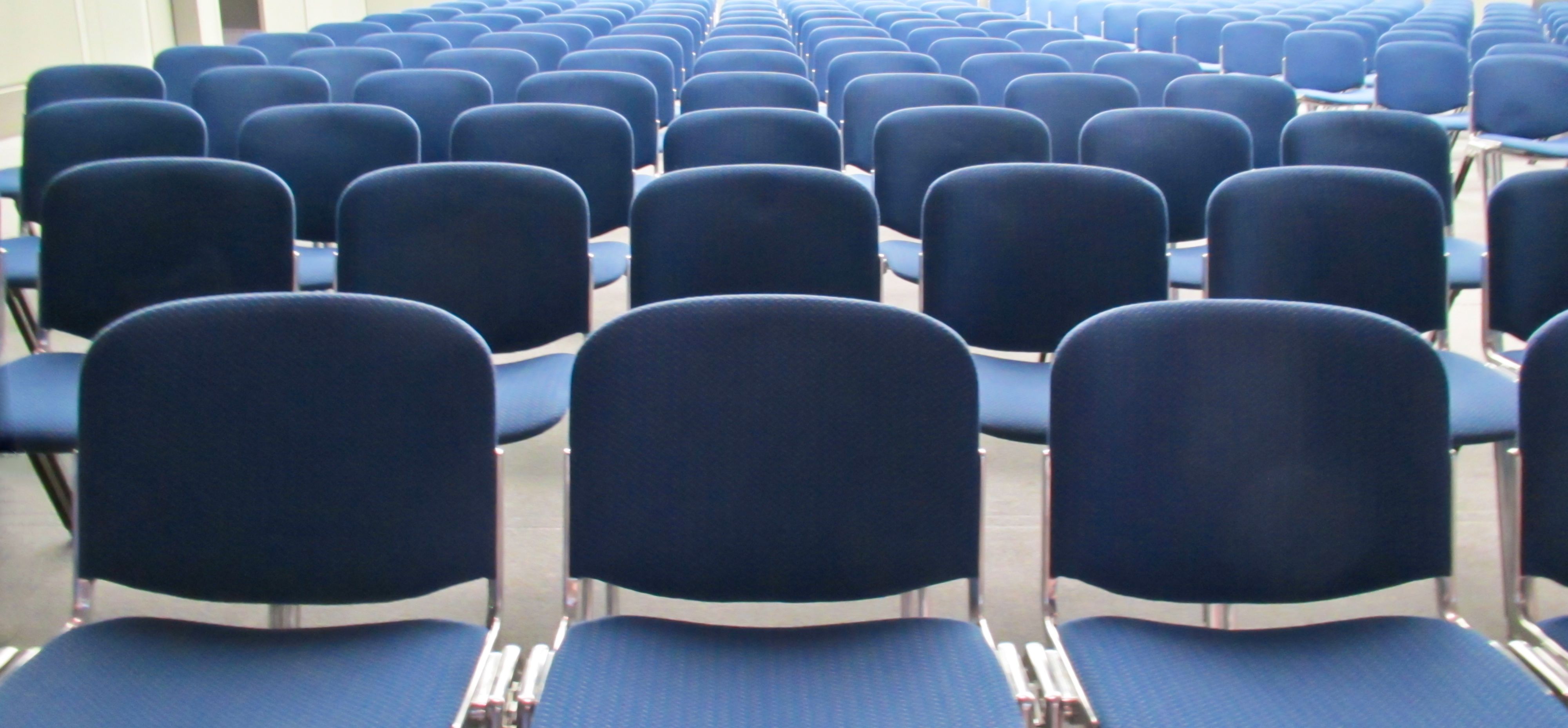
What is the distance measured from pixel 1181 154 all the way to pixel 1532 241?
1.17m

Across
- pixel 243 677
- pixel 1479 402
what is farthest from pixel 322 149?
pixel 1479 402

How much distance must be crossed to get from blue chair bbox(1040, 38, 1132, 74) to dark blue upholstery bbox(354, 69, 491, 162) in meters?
3.41

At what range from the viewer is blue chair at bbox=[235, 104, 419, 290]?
12.3 feet

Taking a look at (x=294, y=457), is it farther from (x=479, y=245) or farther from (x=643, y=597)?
(x=479, y=245)

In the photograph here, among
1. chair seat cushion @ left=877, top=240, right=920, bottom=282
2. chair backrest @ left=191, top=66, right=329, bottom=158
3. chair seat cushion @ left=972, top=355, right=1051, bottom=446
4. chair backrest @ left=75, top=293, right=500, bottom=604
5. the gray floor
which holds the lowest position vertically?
the gray floor

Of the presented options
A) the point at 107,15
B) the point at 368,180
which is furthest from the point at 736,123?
the point at 107,15

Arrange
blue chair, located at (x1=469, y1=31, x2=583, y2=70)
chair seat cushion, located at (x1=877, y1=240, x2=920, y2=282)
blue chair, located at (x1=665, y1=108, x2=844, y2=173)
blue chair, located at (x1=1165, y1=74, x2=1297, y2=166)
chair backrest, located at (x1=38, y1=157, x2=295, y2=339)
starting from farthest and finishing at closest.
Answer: blue chair, located at (x1=469, y1=31, x2=583, y2=70), blue chair, located at (x1=1165, y1=74, x2=1297, y2=166), blue chair, located at (x1=665, y1=108, x2=844, y2=173), chair seat cushion, located at (x1=877, y1=240, x2=920, y2=282), chair backrest, located at (x1=38, y1=157, x2=295, y2=339)

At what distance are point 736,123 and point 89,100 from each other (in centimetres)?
204

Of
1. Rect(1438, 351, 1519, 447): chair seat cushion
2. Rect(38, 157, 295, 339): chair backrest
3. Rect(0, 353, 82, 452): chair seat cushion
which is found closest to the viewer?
Rect(0, 353, 82, 452): chair seat cushion

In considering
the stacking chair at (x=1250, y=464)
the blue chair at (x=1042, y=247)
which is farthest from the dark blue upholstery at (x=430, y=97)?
the stacking chair at (x=1250, y=464)

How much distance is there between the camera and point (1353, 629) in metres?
1.76

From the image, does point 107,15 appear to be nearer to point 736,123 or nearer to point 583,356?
point 736,123

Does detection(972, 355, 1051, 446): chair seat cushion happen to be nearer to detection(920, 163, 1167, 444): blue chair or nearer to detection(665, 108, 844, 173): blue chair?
detection(920, 163, 1167, 444): blue chair

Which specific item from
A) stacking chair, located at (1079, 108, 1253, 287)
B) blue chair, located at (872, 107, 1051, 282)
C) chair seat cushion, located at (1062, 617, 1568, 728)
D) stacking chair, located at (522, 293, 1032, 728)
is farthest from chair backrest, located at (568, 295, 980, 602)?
stacking chair, located at (1079, 108, 1253, 287)
